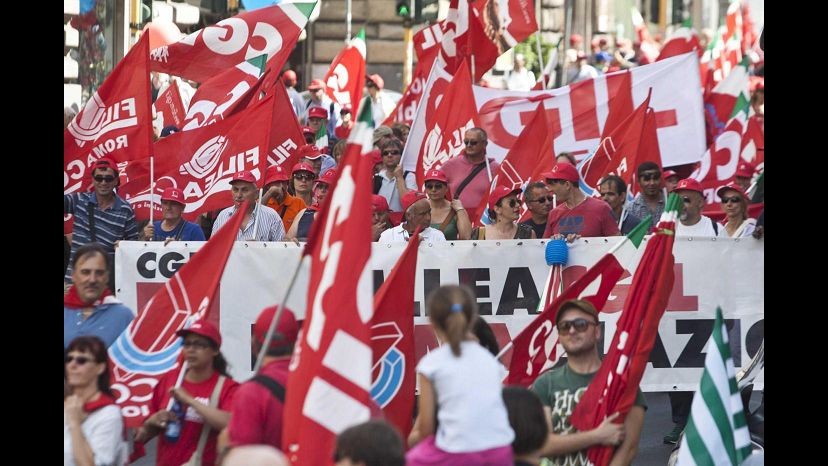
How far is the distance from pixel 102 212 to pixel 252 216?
3.63ft

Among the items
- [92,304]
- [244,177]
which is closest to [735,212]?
[244,177]

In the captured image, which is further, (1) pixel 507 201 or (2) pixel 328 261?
(1) pixel 507 201

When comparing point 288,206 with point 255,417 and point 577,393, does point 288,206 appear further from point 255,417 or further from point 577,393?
point 255,417

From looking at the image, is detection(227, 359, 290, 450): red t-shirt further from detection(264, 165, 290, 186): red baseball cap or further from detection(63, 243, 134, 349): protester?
detection(264, 165, 290, 186): red baseball cap

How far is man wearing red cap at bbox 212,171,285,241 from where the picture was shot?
11.7 m

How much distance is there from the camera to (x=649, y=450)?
36.0 ft

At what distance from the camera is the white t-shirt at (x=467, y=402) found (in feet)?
20.4

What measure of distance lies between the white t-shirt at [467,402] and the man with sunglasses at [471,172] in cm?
678

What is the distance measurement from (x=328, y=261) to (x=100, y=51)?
1496cm

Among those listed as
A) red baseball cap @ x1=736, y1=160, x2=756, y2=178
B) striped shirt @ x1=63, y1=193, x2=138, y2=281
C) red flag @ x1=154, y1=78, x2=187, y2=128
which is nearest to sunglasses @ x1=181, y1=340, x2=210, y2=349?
striped shirt @ x1=63, y1=193, x2=138, y2=281
